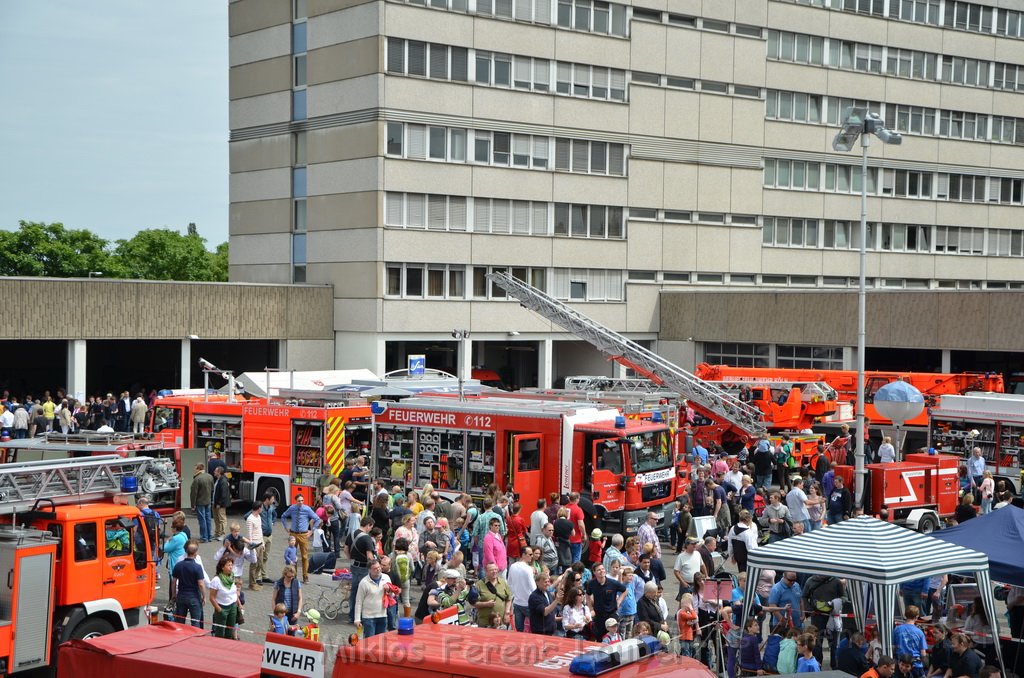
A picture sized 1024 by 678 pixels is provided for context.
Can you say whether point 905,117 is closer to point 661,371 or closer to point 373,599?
point 661,371

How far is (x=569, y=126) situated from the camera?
159ft

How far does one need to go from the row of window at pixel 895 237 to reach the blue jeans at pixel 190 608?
44.0 metres

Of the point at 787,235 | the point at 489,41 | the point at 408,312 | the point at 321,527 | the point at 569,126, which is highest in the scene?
the point at 489,41

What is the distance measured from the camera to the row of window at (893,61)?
5541 centimetres

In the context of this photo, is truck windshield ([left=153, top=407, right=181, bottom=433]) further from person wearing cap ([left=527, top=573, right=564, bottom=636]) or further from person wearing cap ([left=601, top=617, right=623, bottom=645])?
person wearing cap ([left=601, top=617, right=623, bottom=645])

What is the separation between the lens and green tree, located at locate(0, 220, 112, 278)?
86000 millimetres

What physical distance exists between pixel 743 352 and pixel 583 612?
37.9 meters

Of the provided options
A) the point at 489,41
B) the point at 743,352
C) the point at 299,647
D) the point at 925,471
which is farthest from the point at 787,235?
the point at 299,647

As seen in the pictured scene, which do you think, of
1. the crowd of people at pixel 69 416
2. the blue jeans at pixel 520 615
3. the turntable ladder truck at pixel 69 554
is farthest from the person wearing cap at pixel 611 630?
the crowd of people at pixel 69 416

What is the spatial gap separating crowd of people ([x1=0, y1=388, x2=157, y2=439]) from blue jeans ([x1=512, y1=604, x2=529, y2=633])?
20685mm

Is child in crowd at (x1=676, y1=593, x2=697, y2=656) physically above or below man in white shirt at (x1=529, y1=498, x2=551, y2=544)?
below

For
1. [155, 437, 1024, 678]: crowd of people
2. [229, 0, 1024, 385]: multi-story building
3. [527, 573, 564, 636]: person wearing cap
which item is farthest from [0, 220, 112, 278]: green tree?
[527, 573, 564, 636]: person wearing cap

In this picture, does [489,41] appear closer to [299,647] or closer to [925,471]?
[925,471]

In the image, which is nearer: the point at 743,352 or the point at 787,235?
the point at 743,352
